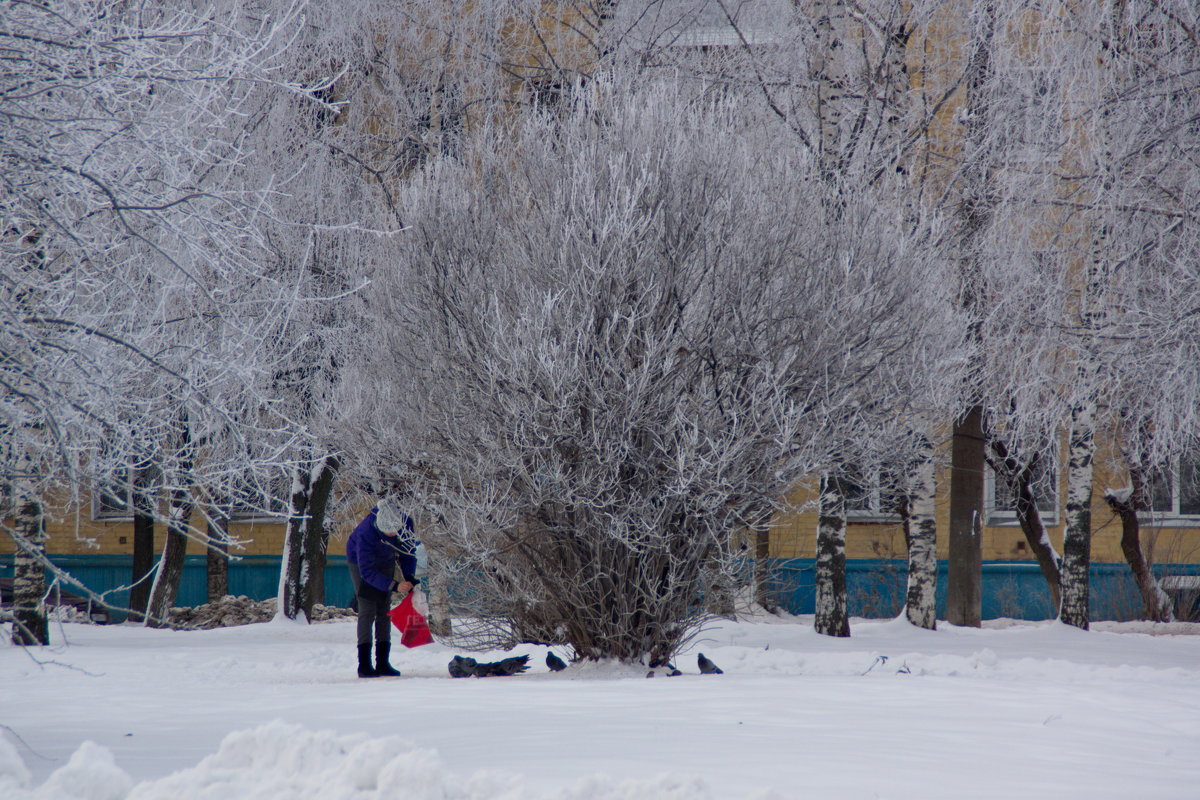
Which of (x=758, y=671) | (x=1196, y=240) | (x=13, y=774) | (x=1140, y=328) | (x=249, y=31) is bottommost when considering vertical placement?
(x=758, y=671)

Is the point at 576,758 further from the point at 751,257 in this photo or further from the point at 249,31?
the point at 249,31

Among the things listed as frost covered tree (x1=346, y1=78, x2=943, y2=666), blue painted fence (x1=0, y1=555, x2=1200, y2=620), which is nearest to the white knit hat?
frost covered tree (x1=346, y1=78, x2=943, y2=666)

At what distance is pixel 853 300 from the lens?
8.10m

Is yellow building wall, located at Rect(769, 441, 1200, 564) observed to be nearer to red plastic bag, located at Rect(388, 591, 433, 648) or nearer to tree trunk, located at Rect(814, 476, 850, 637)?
tree trunk, located at Rect(814, 476, 850, 637)

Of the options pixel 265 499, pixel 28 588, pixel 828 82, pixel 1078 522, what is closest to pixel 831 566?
pixel 1078 522

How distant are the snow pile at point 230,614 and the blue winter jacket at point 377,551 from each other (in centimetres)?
746

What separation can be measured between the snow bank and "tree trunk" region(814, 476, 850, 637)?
331 inches

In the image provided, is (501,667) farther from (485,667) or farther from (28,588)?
(28,588)

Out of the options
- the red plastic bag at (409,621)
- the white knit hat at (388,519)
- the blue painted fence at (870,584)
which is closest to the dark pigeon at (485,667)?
the red plastic bag at (409,621)

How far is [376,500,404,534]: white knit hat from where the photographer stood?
27.9 feet

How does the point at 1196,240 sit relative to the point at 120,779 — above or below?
above

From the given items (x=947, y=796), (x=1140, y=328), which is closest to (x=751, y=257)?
(x=1140, y=328)

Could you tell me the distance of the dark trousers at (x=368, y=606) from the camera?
870cm

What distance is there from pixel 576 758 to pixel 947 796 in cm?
134
